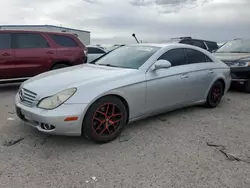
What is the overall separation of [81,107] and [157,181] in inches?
52.0

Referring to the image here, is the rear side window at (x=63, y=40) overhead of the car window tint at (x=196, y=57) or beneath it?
overhead

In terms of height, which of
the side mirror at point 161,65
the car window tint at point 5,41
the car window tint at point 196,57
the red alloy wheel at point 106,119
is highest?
the car window tint at point 5,41

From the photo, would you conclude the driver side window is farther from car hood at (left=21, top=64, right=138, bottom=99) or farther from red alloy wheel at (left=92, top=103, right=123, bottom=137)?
red alloy wheel at (left=92, top=103, right=123, bottom=137)

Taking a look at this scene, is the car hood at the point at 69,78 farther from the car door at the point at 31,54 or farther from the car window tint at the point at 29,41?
the car window tint at the point at 29,41

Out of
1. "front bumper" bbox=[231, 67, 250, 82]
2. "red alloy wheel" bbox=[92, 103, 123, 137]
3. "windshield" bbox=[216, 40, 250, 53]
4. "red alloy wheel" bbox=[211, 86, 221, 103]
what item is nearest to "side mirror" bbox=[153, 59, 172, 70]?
"red alloy wheel" bbox=[92, 103, 123, 137]

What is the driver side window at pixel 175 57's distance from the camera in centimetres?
439

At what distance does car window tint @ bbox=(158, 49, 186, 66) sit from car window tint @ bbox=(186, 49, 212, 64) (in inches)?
6.7

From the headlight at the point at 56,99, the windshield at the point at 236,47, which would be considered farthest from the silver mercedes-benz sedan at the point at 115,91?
the windshield at the point at 236,47

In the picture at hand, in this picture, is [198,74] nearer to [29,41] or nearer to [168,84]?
[168,84]

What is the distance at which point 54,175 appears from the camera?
2709mm

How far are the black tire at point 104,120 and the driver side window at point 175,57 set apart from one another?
50.8 inches

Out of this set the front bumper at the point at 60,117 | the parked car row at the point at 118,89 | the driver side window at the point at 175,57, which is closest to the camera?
the front bumper at the point at 60,117

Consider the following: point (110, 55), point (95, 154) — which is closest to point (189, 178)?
point (95, 154)

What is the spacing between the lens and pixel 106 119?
3508mm
